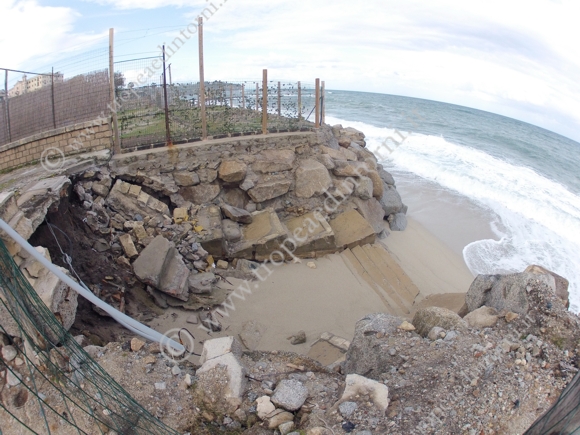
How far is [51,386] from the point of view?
3385 mm

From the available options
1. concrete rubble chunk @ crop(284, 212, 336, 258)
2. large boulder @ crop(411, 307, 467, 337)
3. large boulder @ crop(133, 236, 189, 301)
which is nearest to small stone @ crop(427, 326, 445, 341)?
large boulder @ crop(411, 307, 467, 337)

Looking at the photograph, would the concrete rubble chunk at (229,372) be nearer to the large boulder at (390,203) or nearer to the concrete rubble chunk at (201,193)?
the concrete rubble chunk at (201,193)

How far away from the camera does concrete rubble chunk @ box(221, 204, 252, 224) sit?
8.40 metres

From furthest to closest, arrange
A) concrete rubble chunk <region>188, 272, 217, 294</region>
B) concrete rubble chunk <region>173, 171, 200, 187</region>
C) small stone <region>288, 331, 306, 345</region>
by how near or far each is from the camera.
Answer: concrete rubble chunk <region>173, 171, 200, 187</region>
concrete rubble chunk <region>188, 272, 217, 294</region>
small stone <region>288, 331, 306, 345</region>

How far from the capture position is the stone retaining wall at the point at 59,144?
7.58 m

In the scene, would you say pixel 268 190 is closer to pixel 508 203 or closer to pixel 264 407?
pixel 264 407

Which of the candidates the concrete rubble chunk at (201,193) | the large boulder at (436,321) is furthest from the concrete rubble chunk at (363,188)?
the large boulder at (436,321)

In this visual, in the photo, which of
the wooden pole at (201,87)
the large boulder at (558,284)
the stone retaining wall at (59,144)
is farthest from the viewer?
the wooden pole at (201,87)

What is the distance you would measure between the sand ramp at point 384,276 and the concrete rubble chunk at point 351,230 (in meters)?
0.16

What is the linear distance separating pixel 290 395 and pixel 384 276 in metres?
4.99

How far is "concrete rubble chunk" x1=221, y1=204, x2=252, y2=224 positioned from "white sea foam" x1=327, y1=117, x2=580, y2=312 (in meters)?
5.69

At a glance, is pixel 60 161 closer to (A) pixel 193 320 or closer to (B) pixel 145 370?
(A) pixel 193 320

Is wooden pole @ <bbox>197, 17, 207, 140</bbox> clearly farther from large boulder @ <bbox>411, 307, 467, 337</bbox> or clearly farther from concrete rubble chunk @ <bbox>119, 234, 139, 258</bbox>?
large boulder @ <bbox>411, 307, 467, 337</bbox>

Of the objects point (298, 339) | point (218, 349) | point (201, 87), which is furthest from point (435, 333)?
point (201, 87)
